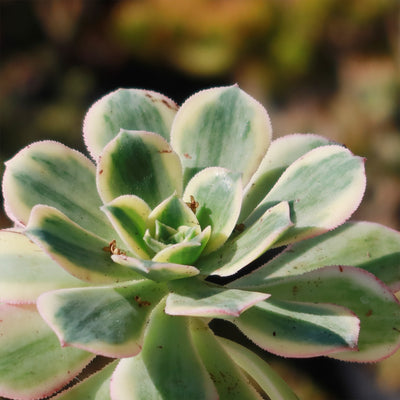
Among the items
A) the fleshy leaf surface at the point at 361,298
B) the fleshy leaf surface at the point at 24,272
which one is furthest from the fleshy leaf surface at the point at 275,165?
the fleshy leaf surface at the point at 24,272

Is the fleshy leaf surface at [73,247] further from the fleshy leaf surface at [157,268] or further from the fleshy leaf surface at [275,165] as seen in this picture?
the fleshy leaf surface at [275,165]

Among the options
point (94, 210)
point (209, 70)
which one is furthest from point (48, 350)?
point (209, 70)

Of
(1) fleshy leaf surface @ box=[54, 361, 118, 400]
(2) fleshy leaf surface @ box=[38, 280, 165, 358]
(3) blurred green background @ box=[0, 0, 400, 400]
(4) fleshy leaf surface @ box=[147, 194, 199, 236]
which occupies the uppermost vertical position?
(4) fleshy leaf surface @ box=[147, 194, 199, 236]

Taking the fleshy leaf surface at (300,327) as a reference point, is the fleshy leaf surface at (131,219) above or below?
above

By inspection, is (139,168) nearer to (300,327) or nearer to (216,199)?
(216,199)

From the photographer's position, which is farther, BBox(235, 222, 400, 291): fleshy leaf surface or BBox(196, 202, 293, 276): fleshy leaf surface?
BBox(235, 222, 400, 291): fleshy leaf surface

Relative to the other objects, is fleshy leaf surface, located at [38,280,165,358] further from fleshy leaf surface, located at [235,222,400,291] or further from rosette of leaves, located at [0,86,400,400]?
fleshy leaf surface, located at [235,222,400,291]

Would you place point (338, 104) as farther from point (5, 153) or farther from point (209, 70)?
point (5, 153)

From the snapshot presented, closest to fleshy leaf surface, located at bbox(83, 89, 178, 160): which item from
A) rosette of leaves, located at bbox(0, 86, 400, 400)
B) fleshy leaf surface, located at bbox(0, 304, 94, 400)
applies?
rosette of leaves, located at bbox(0, 86, 400, 400)
